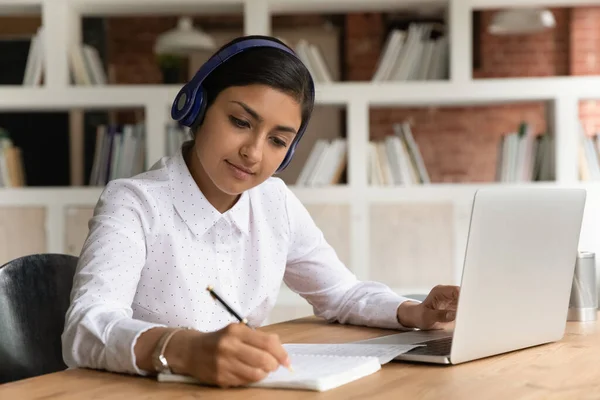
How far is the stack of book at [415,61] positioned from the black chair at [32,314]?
7.97 feet

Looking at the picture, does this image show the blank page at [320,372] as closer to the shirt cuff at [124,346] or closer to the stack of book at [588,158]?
the shirt cuff at [124,346]

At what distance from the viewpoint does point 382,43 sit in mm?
6938

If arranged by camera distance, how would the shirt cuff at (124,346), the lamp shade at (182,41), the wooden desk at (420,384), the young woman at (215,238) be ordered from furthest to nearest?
1. the lamp shade at (182,41)
2. the young woman at (215,238)
3. the shirt cuff at (124,346)
4. the wooden desk at (420,384)

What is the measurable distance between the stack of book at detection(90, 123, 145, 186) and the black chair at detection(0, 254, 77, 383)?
7.06 ft

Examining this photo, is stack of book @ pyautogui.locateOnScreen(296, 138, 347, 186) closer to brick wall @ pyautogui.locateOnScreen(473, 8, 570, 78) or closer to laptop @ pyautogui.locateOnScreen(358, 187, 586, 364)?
laptop @ pyautogui.locateOnScreen(358, 187, 586, 364)

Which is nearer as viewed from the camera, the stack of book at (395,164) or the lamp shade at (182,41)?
the stack of book at (395,164)

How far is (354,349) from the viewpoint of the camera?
1.39 metres

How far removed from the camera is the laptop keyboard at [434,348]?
1305 mm

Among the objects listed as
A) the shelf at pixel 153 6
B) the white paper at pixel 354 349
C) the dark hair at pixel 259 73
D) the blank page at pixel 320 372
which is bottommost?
the white paper at pixel 354 349

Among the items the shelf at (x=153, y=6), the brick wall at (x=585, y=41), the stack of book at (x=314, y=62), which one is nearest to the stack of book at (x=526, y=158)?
the stack of book at (x=314, y=62)

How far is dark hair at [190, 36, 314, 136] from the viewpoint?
60.8 inches

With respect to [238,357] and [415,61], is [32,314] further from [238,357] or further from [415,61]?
[415,61]

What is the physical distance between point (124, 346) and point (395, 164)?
280cm

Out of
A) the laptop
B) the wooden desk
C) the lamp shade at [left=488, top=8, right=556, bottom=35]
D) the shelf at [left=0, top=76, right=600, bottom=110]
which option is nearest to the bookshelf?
the shelf at [left=0, top=76, right=600, bottom=110]
